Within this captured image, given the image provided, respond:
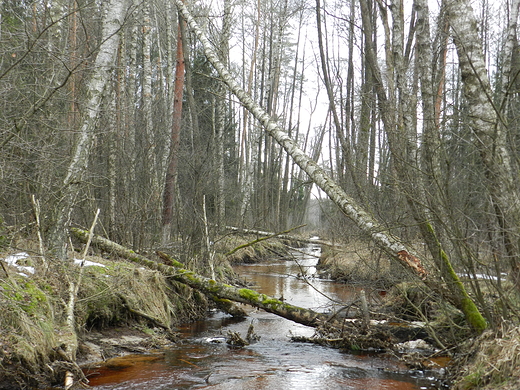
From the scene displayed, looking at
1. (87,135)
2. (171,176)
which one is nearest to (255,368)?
(87,135)

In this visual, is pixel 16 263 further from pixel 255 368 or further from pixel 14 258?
pixel 255 368

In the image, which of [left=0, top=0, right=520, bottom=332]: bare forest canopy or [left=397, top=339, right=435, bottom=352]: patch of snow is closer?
[left=0, top=0, right=520, bottom=332]: bare forest canopy

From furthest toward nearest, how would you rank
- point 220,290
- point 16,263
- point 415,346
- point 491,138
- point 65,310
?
point 220,290
point 415,346
point 16,263
point 65,310
point 491,138

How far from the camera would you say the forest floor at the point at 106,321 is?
409 cm

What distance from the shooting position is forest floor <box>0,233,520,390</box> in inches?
161

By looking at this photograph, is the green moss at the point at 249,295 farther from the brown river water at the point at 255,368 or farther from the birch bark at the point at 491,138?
the birch bark at the point at 491,138

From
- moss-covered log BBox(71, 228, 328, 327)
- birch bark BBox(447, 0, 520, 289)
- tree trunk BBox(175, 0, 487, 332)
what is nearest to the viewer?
birch bark BBox(447, 0, 520, 289)

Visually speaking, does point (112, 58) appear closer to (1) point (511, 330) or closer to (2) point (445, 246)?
(2) point (445, 246)

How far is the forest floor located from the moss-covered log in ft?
0.75

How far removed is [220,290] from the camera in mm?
7293

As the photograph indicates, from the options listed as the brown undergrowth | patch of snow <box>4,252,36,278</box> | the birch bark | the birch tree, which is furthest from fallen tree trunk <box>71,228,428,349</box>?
the birch bark

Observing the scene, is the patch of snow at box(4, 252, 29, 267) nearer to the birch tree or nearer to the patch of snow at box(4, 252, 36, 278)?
the patch of snow at box(4, 252, 36, 278)

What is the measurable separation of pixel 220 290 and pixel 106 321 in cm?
175

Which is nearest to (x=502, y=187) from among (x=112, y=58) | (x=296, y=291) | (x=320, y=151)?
(x=112, y=58)
